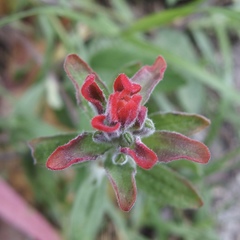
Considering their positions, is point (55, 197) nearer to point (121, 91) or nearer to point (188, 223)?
point (188, 223)

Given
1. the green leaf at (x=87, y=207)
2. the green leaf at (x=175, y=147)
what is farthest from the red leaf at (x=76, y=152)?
the green leaf at (x=87, y=207)

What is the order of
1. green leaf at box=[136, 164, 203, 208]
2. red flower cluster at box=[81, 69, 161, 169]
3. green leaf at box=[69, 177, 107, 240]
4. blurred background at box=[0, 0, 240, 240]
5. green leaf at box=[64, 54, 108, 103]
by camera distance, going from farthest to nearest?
blurred background at box=[0, 0, 240, 240], green leaf at box=[69, 177, 107, 240], green leaf at box=[136, 164, 203, 208], green leaf at box=[64, 54, 108, 103], red flower cluster at box=[81, 69, 161, 169]

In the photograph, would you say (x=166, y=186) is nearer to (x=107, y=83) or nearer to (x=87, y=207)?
(x=87, y=207)

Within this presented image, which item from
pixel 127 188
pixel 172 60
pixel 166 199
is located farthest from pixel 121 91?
pixel 172 60

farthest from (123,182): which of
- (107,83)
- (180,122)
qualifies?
(107,83)

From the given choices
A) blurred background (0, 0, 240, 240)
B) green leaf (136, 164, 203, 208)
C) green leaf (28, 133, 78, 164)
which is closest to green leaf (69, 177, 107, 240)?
blurred background (0, 0, 240, 240)

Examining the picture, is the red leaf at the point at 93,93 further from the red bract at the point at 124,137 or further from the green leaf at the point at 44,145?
the green leaf at the point at 44,145

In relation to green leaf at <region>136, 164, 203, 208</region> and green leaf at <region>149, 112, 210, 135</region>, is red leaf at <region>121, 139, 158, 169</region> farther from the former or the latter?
green leaf at <region>136, 164, 203, 208</region>
